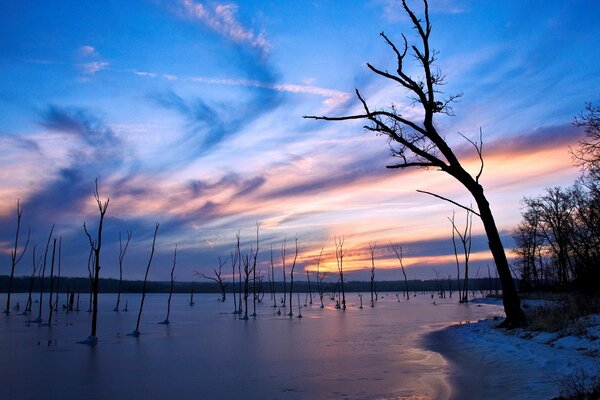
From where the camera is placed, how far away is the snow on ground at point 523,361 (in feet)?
23.3

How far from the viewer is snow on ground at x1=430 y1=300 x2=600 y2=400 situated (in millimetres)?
7105

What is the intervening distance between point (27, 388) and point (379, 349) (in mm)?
9089

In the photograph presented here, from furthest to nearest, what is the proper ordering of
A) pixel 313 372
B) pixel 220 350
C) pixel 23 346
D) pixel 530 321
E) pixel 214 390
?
pixel 23 346 → pixel 220 350 → pixel 530 321 → pixel 313 372 → pixel 214 390

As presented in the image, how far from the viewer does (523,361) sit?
361 inches

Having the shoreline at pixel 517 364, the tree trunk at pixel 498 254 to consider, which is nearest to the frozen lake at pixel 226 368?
the shoreline at pixel 517 364

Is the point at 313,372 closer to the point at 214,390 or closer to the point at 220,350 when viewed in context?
the point at 214,390

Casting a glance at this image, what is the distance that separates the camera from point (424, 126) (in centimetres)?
1312

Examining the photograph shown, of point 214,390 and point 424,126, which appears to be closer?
point 214,390

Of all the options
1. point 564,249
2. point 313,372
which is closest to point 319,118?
point 313,372

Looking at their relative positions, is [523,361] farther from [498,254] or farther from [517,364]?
[498,254]

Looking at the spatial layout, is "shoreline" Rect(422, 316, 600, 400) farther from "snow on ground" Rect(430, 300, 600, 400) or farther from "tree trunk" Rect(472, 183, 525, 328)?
A: "tree trunk" Rect(472, 183, 525, 328)

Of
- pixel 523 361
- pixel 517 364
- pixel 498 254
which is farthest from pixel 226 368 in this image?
pixel 498 254

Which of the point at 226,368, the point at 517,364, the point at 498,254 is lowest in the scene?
the point at 226,368

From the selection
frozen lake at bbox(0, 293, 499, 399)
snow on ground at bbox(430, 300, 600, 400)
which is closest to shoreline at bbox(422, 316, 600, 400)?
snow on ground at bbox(430, 300, 600, 400)
